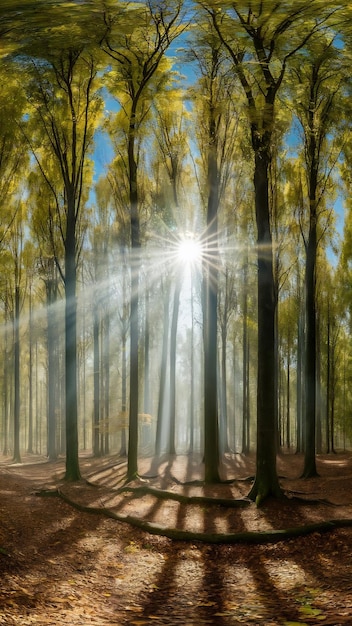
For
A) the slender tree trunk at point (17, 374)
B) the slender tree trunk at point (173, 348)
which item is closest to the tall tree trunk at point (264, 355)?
the slender tree trunk at point (173, 348)

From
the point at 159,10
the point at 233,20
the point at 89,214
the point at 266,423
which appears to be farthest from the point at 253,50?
the point at 89,214

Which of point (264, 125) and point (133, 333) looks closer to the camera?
point (264, 125)

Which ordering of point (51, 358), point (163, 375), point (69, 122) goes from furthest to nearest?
point (51, 358) < point (163, 375) < point (69, 122)

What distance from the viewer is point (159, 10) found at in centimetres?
1117

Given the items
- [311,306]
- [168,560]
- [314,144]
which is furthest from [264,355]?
[314,144]

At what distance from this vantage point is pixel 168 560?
23.0ft

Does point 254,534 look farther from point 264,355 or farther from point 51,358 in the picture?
point 51,358

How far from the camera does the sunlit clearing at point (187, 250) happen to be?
17.4 metres

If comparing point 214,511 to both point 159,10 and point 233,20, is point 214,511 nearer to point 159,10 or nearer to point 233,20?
point 233,20

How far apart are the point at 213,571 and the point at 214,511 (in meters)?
2.94

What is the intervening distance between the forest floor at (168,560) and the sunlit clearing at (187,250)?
8418mm

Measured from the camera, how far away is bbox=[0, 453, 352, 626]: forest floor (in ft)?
15.5

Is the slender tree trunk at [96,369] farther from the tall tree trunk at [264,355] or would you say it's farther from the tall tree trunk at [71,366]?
the tall tree trunk at [264,355]

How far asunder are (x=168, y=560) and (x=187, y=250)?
1221cm
